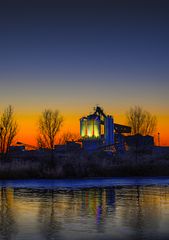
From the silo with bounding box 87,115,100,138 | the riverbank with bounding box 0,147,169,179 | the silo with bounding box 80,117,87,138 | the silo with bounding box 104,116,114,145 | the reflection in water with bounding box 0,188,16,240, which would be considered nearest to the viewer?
the reflection in water with bounding box 0,188,16,240

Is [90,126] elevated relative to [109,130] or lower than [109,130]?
elevated

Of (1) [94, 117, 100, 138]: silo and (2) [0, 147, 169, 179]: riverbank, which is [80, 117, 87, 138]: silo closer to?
(1) [94, 117, 100, 138]: silo

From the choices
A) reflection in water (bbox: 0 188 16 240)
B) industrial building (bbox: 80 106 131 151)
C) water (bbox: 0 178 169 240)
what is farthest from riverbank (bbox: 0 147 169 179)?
industrial building (bbox: 80 106 131 151)

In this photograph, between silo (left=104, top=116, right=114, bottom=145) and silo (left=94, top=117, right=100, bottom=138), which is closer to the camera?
silo (left=104, top=116, right=114, bottom=145)

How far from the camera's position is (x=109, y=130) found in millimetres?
94938

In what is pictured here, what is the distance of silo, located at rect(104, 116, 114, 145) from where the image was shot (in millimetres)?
93369

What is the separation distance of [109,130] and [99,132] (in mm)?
2741

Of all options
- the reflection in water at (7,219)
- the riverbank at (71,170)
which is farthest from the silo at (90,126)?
the reflection in water at (7,219)

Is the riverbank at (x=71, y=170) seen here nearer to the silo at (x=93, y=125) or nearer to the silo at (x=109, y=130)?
the silo at (x=109, y=130)

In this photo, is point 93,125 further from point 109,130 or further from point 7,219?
point 7,219

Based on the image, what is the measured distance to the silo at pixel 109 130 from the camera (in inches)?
3676

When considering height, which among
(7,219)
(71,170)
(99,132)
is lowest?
(7,219)

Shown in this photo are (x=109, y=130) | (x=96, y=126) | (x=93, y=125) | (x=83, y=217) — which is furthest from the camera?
(x=96, y=126)

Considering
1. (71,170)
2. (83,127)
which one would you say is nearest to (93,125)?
(83,127)
